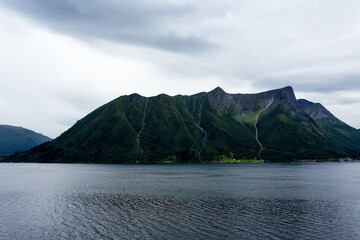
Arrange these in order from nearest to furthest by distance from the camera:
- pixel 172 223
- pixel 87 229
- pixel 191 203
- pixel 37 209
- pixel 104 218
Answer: pixel 87 229 → pixel 172 223 → pixel 104 218 → pixel 37 209 → pixel 191 203

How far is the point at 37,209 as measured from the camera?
212ft

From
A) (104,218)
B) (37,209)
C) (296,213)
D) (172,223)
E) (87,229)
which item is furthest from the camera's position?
(37,209)

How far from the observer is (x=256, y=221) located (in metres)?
52.6

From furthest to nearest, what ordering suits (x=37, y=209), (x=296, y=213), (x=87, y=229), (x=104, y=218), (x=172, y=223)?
(x=37, y=209), (x=296, y=213), (x=104, y=218), (x=172, y=223), (x=87, y=229)

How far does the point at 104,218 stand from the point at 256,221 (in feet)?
112

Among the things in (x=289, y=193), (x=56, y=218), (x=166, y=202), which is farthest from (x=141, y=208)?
(x=289, y=193)

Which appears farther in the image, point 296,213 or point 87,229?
point 296,213

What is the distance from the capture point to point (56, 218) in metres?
55.9

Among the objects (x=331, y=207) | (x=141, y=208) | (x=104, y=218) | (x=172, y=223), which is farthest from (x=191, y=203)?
(x=331, y=207)

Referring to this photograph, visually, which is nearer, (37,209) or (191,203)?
(37,209)

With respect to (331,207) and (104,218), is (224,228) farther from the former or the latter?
(331,207)

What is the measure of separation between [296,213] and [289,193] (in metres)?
31.7

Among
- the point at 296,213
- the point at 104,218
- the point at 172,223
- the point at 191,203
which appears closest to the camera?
the point at 172,223

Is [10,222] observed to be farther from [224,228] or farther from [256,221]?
[256,221]
